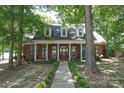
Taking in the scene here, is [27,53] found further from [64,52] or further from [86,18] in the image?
[86,18]

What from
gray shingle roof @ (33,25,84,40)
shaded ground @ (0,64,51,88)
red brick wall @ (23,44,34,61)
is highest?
gray shingle roof @ (33,25,84,40)

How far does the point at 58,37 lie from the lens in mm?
42625

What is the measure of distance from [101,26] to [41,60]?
78.6 ft

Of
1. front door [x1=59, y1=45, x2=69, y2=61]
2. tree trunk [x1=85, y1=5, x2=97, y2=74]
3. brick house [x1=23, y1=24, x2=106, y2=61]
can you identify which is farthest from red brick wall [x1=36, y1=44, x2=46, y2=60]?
tree trunk [x1=85, y1=5, x2=97, y2=74]

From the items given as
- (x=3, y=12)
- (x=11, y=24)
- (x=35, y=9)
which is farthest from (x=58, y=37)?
(x=3, y=12)

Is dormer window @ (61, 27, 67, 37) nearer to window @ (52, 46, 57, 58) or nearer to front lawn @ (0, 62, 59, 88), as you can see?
window @ (52, 46, 57, 58)

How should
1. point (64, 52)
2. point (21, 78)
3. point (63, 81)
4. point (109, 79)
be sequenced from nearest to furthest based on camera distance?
point (63, 81) < point (109, 79) < point (21, 78) < point (64, 52)

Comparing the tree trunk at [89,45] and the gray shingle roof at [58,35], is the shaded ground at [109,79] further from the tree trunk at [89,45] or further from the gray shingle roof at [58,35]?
the gray shingle roof at [58,35]

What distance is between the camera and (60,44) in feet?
141

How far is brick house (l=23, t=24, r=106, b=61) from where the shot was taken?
137 ft

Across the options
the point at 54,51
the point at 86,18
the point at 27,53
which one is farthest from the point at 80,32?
the point at 86,18
